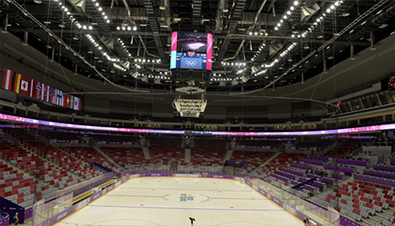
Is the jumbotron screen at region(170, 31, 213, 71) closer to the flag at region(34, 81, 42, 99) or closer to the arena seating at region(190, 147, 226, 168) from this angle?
the flag at region(34, 81, 42, 99)

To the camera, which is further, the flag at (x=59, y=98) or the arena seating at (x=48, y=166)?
the flag at (x=59, y=98)

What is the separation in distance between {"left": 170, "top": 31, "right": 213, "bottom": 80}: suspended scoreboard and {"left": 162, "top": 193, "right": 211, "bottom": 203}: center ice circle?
28.4 feet

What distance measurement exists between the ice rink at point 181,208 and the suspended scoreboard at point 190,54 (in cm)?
680

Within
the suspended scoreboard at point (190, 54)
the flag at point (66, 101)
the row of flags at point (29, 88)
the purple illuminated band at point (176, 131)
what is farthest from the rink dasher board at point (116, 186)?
the flag at point (66, 101)

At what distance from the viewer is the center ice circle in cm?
1686

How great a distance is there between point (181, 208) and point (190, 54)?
8447 millimetres

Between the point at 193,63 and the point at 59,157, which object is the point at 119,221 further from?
the point at 59,157

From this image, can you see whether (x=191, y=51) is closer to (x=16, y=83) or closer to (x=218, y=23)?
(x=218, y=23)

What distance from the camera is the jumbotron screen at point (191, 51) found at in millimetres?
11531

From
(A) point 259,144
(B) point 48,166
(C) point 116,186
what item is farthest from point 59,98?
(A) point 259,144

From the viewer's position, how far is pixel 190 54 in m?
11.6

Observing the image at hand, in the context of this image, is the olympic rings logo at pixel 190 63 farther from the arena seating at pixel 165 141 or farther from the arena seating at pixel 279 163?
the arena seating at pixel 165 141

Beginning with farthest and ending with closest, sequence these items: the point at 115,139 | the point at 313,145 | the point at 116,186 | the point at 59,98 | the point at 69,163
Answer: the point at 115,139, the point at 313,145, the point at 69,163, the point at 59,98, the point at 116,186

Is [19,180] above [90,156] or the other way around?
the other way around
